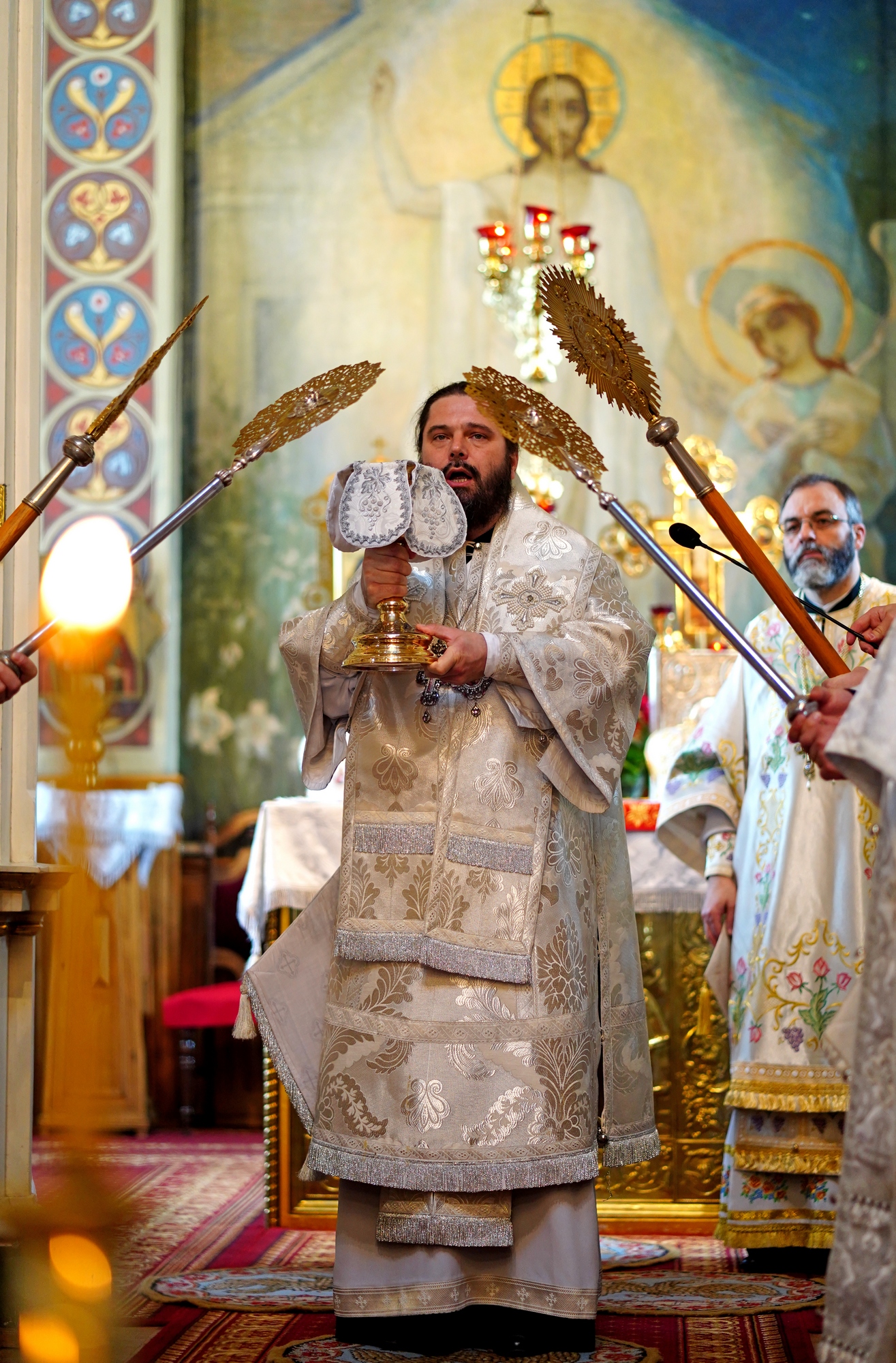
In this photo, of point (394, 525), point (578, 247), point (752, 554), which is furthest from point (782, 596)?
point (578, 247)

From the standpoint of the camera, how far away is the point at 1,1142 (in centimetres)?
404

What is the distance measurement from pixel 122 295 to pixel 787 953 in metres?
5.13

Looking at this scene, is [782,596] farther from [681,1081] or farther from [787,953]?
[681,1081]

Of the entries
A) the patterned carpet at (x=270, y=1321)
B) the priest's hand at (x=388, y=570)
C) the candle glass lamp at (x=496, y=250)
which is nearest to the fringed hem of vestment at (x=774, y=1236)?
the patterned carpet at (x=270, y=1321)

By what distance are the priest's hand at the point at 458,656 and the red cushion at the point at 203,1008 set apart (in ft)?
12.6

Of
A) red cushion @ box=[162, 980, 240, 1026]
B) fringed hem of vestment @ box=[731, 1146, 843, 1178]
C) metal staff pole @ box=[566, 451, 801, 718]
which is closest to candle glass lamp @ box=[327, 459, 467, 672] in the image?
metal staff pole @ box=[566, 451, 801, 718]

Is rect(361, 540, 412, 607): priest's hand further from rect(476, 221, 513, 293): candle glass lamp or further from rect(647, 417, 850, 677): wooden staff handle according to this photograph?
rect(476, 221, 513, 293): candle glass lamp

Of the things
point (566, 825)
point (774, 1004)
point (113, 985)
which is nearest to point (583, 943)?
point (566, 825)

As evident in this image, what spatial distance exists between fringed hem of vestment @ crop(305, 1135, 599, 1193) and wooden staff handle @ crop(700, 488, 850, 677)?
1.23m

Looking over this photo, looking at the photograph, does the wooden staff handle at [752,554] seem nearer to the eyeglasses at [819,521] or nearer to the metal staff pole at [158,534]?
the metal staff pole at [158,534]

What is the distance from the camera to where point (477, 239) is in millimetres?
8258

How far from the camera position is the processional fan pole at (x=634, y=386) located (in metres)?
2.93

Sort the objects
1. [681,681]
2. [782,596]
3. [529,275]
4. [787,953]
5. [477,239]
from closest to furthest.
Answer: [782,596] < [787,953] < [681,681] < [529,275] < [477,239]

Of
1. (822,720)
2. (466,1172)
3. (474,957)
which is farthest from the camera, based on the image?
(474,957)
